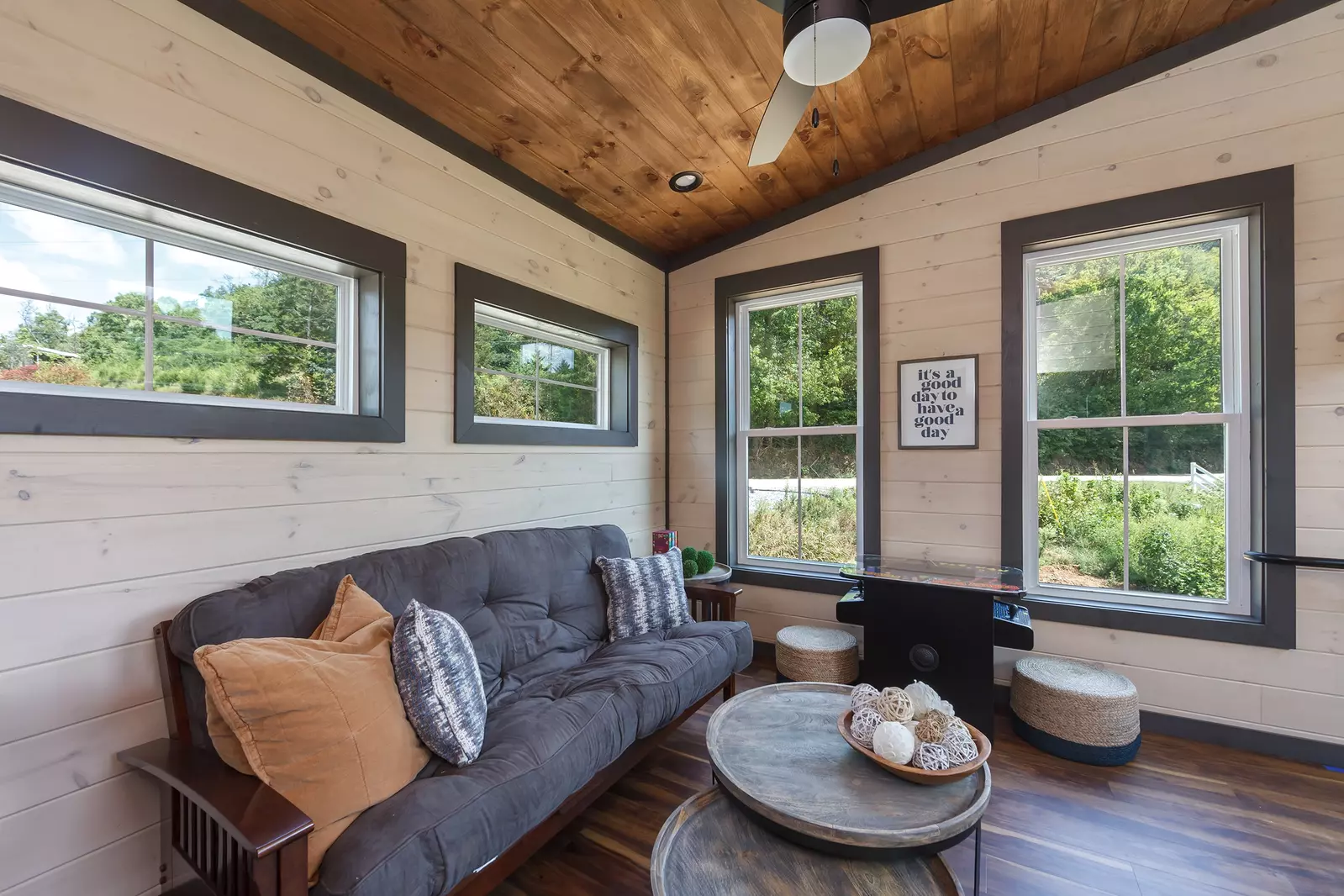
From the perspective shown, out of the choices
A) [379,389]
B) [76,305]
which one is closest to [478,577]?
[379,389]

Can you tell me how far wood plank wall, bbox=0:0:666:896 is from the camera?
1.35 m

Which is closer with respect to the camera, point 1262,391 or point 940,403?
point 1262,391

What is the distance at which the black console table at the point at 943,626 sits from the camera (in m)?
2.45

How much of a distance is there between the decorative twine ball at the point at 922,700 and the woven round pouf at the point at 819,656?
1258 mm

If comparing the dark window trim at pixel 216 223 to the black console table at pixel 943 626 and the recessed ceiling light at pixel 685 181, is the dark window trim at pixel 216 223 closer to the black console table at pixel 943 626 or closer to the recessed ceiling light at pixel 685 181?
the recessed ceiling light at pixel 685 181

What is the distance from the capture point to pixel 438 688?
1518 millimetres

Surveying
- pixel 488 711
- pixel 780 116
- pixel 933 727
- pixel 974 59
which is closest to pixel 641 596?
pixel 488 711

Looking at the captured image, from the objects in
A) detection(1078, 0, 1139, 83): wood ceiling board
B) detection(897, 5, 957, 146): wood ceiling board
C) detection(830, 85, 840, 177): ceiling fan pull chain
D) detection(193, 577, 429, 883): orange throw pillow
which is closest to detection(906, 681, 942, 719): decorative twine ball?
detection(193, 577, 429, 883): orange throw pillow

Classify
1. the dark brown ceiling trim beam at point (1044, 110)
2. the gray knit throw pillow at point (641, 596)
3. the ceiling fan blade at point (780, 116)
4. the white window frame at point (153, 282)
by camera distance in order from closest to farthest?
the white window frame at point (153, 282) < the ceiling fan blade at point (780, 116) < the dark brown ceiling trim beam at point (1044, 110) < the gray knit throw pillow at point (641, 596)

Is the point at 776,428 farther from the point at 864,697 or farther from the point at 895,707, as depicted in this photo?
the point at 895,707

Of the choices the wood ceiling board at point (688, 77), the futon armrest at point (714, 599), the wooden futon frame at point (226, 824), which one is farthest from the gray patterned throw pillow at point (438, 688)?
the wood ceiling board at point (688, 77)

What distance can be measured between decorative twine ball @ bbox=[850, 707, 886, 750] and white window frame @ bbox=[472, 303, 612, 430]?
6.36 feet

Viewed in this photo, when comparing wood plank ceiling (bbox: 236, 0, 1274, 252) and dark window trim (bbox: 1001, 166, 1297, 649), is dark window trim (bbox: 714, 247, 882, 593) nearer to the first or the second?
wood plank ceiling (bbox: 236, 0, 1274, 252)

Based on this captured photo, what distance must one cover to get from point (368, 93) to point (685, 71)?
1216 mm
